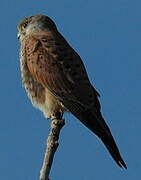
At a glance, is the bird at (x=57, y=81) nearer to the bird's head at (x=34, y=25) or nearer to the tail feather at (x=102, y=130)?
the tail feather at (x=102, y=130)

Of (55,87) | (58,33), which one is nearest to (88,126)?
(55,87)

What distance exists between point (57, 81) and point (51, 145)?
1.95 m

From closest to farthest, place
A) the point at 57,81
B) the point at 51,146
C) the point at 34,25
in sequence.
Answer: the point at 51,146 < the point at 57,81 < the point at 34,25

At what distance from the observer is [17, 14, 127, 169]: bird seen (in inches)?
251

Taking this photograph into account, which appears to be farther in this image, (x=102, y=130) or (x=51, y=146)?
(x=102, y=130)

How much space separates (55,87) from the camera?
6.75 m

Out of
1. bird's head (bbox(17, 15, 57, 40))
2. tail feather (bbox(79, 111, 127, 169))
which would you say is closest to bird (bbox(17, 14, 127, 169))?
tail feather (bbox(79, 111, 127, 169))

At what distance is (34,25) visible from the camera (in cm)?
791

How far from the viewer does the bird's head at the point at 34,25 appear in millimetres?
7812

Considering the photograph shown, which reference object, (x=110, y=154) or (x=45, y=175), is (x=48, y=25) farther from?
(x=45, y=175)

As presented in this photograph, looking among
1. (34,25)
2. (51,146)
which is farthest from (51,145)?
(34,25)

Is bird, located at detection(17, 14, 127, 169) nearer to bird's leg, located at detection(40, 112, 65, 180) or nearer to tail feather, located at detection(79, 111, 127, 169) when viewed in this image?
tail feather, located at detection(79, 111, 127, 169)

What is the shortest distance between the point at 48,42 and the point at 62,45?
0.58 feet

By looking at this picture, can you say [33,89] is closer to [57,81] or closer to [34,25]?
[57,81]
